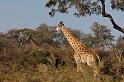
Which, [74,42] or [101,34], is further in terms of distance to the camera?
[101,34]

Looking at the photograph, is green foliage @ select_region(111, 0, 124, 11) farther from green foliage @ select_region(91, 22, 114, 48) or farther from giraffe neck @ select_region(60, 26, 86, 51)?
green foliage @ select_region(91, 22, 114, 48)

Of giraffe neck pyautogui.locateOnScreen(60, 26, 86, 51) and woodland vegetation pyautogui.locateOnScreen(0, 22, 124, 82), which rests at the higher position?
giraffe neck pyautogui.locateOnScreen(60, 26, 86, 51)

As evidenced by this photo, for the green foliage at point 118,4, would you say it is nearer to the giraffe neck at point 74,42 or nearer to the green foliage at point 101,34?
the giraffe neck at point 74,42

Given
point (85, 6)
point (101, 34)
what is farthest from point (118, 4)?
point (101, 34)

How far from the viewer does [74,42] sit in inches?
704

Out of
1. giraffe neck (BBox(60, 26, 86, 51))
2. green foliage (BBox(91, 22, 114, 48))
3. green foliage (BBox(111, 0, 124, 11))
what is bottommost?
green foliage (BBox(91, 22, 114, 48))

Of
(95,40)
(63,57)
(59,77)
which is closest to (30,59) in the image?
(63,57)

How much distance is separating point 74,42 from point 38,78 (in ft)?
18.3

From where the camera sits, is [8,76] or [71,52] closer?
[8,76]

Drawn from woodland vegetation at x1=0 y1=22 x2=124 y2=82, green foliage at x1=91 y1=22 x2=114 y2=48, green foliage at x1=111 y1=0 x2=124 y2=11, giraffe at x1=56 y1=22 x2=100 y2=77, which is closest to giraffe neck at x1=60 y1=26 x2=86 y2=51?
giraffe at x1=56 y1=22 x2=100 y2=77

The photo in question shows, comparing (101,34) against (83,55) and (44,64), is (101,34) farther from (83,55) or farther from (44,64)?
(44,64)

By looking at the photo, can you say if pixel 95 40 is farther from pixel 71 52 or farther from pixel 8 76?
pixel 8 76

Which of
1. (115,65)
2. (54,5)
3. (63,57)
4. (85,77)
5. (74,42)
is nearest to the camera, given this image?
(85,77)

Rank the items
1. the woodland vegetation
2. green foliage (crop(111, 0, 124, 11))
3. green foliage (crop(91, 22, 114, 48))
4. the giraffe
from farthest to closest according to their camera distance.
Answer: green foliage (crop(91, 22, 114, 48)) → green foliage (crop(111, 0, 124, 11)) → the giraffe → the woodland vegetation
